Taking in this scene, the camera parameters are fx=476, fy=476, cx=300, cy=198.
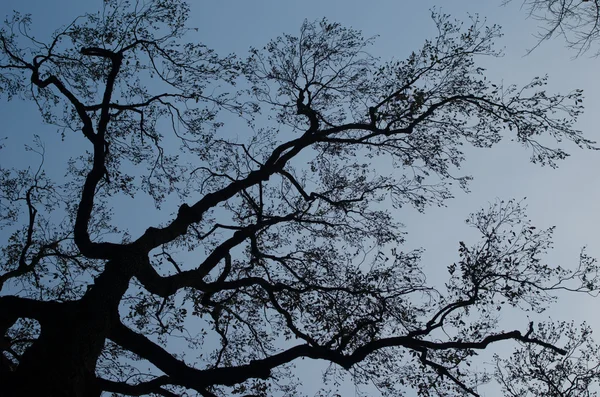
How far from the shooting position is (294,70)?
1259 cm

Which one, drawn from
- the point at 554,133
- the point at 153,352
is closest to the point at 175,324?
the point at 153,352

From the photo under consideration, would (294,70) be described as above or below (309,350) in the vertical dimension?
above

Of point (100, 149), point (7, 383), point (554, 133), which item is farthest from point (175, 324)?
point (554, 133)

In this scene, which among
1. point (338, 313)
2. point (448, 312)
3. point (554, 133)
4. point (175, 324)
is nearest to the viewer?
point (448, 312)

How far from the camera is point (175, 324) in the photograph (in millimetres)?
12406

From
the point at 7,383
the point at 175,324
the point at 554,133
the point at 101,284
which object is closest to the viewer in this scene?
the point at 7,383

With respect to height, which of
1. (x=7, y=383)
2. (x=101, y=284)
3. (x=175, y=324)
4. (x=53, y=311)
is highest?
(x=175, y=324)

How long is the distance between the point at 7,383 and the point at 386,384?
7.94m

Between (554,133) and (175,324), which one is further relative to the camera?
(175,324)

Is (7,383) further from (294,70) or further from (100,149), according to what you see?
(294,70)

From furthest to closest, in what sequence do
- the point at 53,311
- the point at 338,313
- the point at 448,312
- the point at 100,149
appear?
the point at 338,313 → the point at 100,149 → the point at 448,312 → the point at 53,311

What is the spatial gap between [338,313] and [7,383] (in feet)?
22.9

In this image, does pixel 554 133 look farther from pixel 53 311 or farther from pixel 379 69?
pixel 53 311

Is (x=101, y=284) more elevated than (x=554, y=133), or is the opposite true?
(x=554, y=133)
